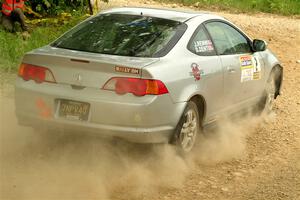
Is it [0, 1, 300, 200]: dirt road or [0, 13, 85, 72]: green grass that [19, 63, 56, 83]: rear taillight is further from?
[0, 13, 85, 72]: green grass

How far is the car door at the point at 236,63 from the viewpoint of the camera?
676 centimetres

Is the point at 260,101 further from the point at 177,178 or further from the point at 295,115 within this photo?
the point at 177,178

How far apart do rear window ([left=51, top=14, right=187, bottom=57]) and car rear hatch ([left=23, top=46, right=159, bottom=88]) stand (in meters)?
0.22

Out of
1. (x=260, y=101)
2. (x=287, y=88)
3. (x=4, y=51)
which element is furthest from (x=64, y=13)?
(x=260, y=101)

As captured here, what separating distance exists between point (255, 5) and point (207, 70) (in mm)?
14668

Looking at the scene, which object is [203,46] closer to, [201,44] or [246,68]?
[201,44]

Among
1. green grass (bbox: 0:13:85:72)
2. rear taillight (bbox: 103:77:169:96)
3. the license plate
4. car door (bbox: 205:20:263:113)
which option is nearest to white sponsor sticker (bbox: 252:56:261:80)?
car door (bbox: 205:20:263:113)

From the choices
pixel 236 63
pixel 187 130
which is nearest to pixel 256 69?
pixel 236 63

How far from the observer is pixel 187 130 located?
6.05m

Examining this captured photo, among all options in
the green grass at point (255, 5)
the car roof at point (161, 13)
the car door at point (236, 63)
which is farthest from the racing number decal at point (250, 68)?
the green grass at point (255, 5)

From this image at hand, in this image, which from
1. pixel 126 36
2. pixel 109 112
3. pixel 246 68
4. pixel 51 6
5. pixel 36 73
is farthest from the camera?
pixel 51 6

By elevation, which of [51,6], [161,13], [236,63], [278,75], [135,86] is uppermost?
[161,13]

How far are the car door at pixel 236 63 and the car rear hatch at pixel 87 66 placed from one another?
4.32 feet

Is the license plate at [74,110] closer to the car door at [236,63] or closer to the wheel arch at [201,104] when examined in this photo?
the wheel arch at [201,104]
